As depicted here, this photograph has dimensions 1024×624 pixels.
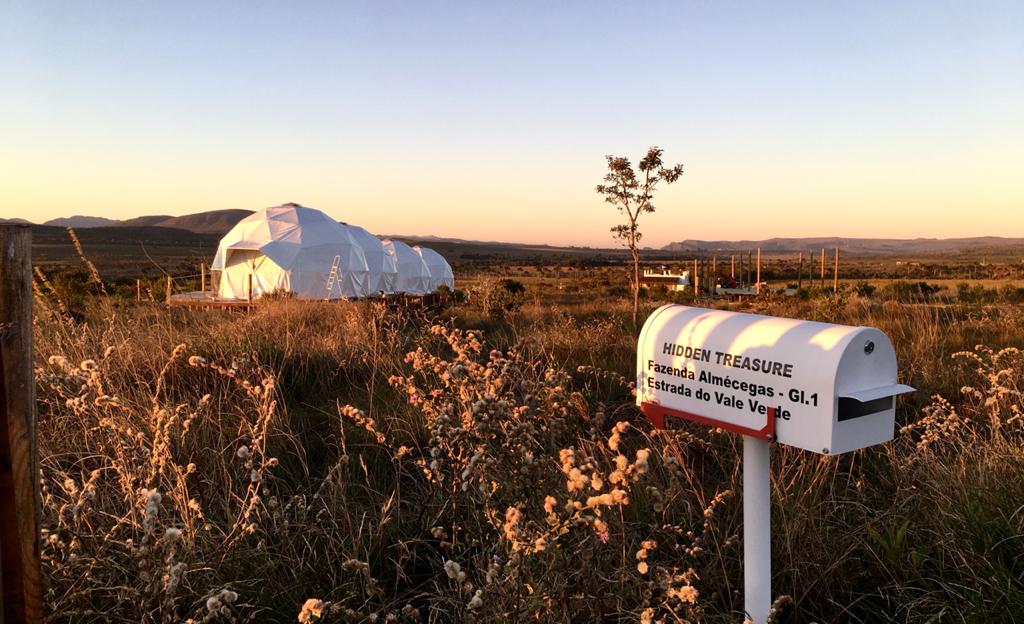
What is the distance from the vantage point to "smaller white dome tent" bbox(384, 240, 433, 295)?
3838cm

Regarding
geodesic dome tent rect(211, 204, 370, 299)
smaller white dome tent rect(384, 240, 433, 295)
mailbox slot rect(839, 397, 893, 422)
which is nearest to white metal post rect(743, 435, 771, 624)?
mailbox slot rect(839, 397, 893, 422)

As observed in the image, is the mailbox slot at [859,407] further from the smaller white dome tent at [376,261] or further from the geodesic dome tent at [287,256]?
the smaller white dome tent at [376,261]

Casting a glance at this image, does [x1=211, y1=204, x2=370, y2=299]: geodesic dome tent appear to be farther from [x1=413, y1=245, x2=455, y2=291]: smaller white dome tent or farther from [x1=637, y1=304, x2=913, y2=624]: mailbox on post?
[x1=637, y1=304, x2=913, y2=624]: mailbox on post

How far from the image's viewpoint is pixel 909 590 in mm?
2525

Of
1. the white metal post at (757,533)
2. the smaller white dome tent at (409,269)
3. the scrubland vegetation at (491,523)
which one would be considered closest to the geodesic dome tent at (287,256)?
the smaller white dome tent at (409,269)

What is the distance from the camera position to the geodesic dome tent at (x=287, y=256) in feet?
91.7

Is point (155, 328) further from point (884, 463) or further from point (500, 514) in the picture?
point (884, 463)

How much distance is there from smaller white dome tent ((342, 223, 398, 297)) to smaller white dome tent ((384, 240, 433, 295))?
150 cm

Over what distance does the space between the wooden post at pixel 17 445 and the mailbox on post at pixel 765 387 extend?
181cm

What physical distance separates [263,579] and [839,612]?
2041 mm

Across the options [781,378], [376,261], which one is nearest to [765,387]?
[781,378]

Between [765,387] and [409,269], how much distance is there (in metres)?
38.0

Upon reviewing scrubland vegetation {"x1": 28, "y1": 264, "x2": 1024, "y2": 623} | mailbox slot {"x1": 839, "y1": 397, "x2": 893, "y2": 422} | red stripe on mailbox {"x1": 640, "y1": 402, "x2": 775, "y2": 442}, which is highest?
mailbox slot {"x1": 839, "y1": 397, "x2": 893, "y2": 422}

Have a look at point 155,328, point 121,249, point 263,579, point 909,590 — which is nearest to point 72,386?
point 155,328
